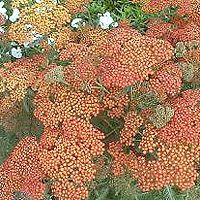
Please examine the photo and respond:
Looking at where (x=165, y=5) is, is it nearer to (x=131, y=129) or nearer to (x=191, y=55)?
(x=191, y=55)

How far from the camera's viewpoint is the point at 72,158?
2367 mm

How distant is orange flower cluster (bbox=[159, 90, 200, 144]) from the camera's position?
2.32 meters

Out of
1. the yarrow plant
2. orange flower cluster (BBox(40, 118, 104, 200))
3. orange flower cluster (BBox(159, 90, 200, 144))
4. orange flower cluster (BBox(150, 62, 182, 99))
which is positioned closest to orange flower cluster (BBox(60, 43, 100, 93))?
the yarrow plant

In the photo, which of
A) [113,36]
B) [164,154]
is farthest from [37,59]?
[164,154]

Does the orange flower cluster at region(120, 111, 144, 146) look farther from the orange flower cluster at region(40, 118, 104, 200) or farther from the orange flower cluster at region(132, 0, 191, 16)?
the orange flower cluster at region(132, 0, 191, 16)

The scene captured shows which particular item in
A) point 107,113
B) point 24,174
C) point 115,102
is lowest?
point 24,174

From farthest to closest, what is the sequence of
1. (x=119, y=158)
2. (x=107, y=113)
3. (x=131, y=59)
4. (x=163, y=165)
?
(x=107, y=113), (x=119, y=158), (x=131, y=59), (x=163, y=165)

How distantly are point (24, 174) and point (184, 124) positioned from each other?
33.3 inches

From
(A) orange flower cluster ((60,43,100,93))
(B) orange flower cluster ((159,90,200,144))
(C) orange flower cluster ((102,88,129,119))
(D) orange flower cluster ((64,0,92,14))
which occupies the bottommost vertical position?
(C) orange flower cluster ((102,88,129,119))

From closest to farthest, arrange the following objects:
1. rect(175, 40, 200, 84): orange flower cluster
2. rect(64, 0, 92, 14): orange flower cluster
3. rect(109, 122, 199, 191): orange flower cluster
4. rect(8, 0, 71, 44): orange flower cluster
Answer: rect(109, 122, 199, 191): orange flower cluster → rect(175, 40, 200, 84): orange flower cluster → rect(8, 0, 71, 44): orange flower cluster → rect(64, 0, 92, 14): orange flower cluster

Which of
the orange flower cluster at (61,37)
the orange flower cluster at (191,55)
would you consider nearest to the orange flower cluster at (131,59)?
the orange flower cluster at (191,55)

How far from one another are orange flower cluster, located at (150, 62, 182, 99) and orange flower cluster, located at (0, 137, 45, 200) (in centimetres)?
69

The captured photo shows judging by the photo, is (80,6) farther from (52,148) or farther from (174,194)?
(174,194)

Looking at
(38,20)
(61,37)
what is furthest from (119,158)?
(38,20)
